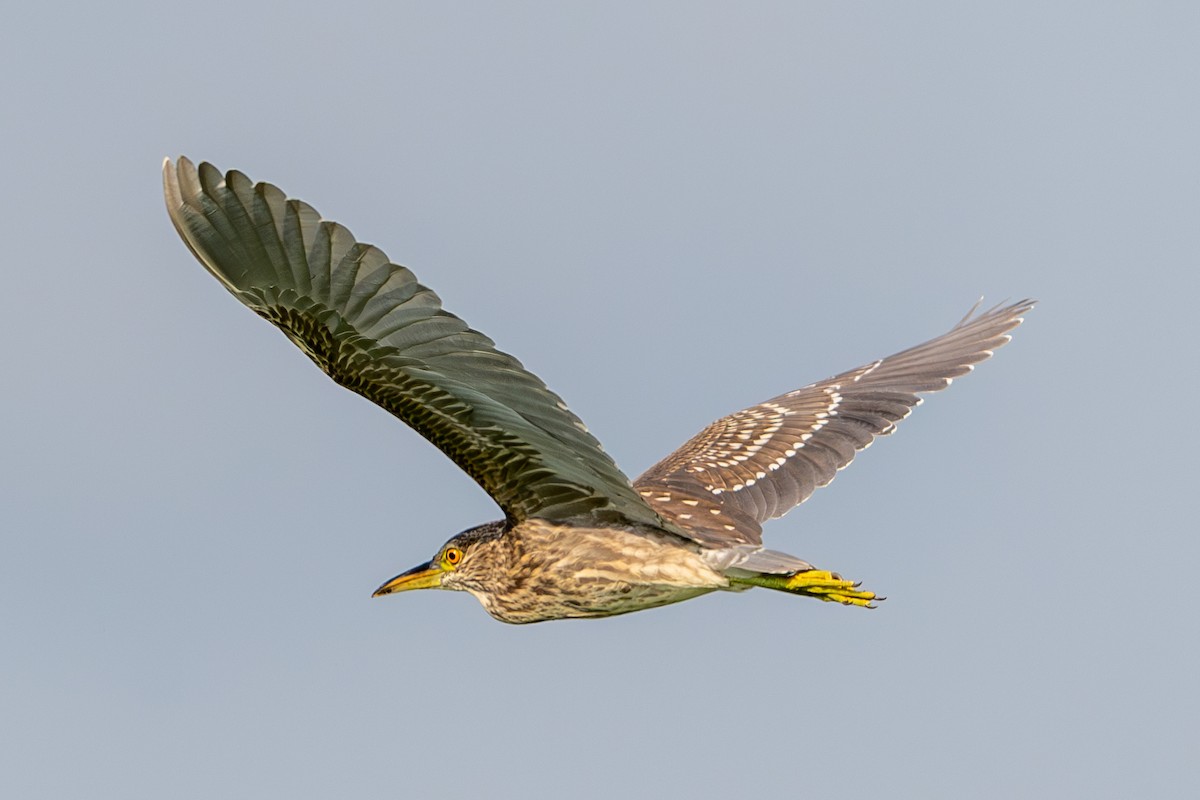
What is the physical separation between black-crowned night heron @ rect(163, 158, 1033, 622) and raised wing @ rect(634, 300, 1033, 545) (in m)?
0.02

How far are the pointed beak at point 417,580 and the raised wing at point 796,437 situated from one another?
1337 millimetres

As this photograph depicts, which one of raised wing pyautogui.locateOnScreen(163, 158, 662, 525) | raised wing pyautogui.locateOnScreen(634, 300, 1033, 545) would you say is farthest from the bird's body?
raised wing pyautogui.locateOnScreen(163, 158, 662, 525)

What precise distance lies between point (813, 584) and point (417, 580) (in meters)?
2.47

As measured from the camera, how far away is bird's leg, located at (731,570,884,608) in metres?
9.23

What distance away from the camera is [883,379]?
39.5 ft

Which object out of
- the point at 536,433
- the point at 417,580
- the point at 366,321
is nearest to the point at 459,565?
the point at 417,580

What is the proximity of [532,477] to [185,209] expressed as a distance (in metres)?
2.37

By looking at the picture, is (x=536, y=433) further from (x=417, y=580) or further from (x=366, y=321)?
(x=417, y=580)

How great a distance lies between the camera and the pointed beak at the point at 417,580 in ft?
33.7

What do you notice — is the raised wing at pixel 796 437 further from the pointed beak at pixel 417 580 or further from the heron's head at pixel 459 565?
the pointed beak at pixel 417 580

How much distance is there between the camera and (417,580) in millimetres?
10414

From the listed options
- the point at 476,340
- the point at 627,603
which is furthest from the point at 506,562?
the point at 476,340

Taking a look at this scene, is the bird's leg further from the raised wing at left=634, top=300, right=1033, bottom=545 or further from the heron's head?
the heron's head

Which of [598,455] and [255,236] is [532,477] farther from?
[255,236]
